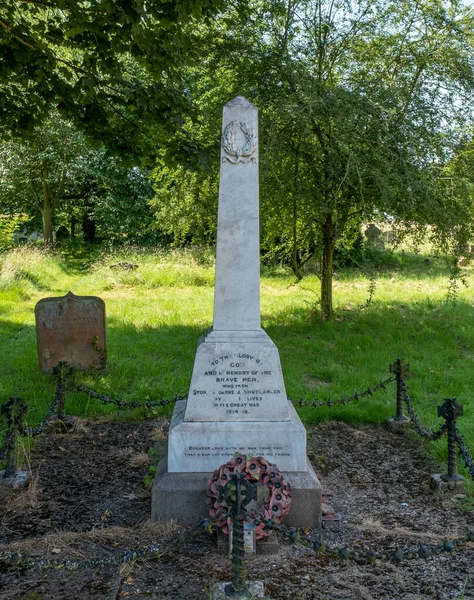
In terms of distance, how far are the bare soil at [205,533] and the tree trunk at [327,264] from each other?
4.95 metres

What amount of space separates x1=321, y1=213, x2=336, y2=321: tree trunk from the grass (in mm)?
304

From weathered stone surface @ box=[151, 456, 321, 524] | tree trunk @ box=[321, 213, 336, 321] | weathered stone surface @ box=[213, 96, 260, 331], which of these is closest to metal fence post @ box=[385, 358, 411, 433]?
weathered stone surface @ box=[151, 456, 321, 524]

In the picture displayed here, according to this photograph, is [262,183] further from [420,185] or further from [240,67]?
[420,185]

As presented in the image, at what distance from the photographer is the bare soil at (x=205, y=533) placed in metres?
3.48

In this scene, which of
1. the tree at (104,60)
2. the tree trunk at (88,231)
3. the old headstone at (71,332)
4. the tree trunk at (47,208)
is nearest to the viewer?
the tree at (104,60)

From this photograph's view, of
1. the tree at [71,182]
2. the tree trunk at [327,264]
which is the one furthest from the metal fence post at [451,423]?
the tree at [71,182]

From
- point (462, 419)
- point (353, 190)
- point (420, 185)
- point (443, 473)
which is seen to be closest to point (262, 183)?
point (353, 190)

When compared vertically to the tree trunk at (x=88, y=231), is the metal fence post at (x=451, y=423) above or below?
below

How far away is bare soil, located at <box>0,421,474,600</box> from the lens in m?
3.48

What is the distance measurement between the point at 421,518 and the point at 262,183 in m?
5.92

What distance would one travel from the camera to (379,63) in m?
9.59

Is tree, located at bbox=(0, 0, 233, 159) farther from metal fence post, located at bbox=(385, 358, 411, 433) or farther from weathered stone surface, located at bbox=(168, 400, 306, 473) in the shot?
weathered stone surface, located at bbox=(168, 400, 306, 473)

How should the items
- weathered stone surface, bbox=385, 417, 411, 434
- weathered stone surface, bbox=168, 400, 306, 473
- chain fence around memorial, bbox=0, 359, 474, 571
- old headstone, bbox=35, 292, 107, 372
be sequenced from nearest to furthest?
1. chain fence around memorial, bbox=0, 359, 474, 571
2. weathered stone surface, bbox=168, 400, 306, 473
3. weathered stone surface, bbox=385, 417, 411, 434
4. old headstone, bbox=35, 292, 107, 372

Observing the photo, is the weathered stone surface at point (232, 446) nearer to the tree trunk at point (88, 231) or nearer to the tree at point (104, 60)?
the tree at point (104, 60)
